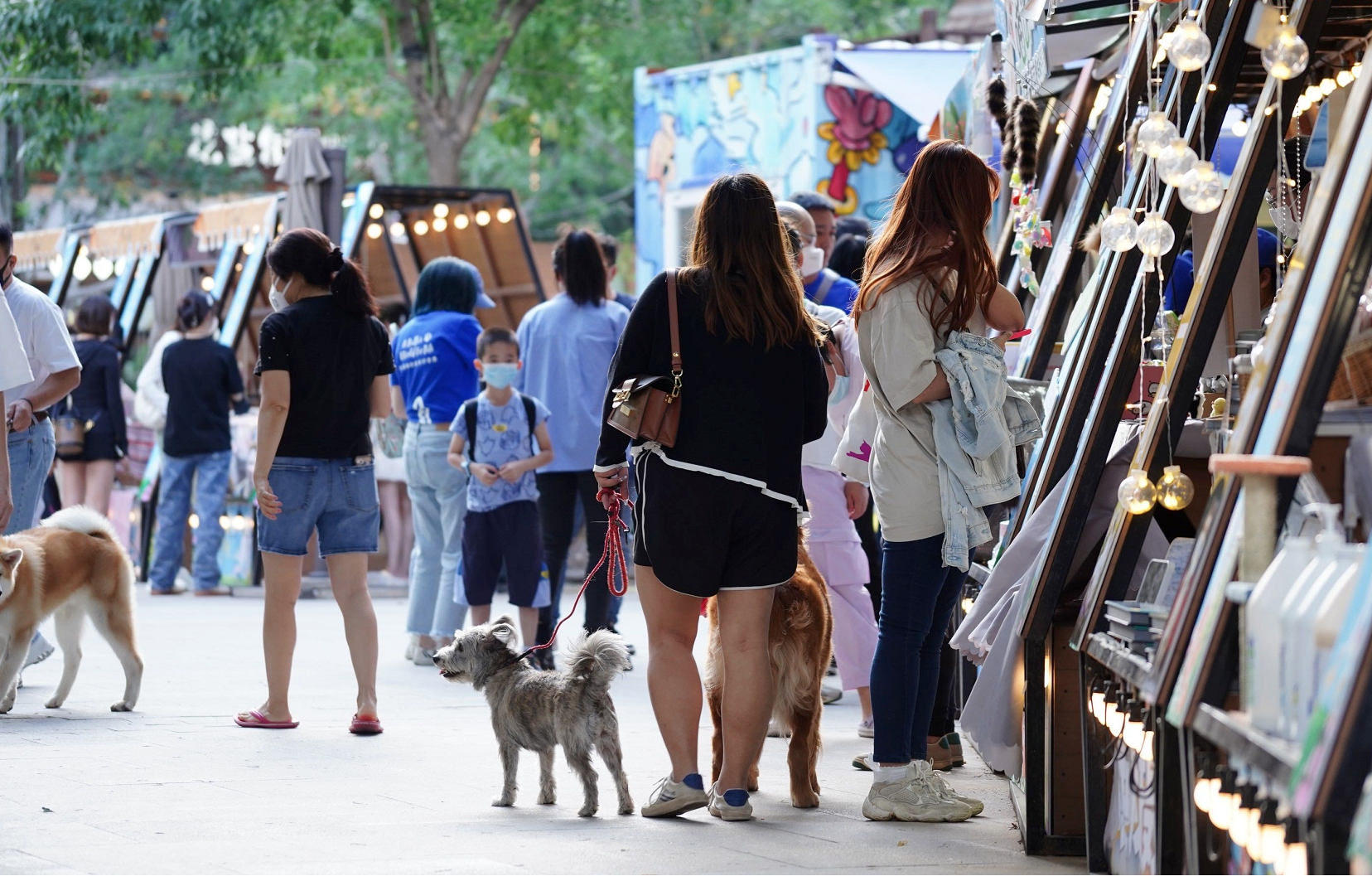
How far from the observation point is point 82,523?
6723 millimetres

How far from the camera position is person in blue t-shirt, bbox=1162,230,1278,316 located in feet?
19.5

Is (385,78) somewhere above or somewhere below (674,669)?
above

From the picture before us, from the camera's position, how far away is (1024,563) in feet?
14.6

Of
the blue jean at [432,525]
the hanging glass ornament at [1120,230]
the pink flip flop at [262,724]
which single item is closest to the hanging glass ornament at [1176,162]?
the hanging glass ornament at [1120,230]

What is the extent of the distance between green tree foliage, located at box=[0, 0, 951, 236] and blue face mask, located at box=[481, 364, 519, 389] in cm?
1293

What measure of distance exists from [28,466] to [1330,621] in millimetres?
5991

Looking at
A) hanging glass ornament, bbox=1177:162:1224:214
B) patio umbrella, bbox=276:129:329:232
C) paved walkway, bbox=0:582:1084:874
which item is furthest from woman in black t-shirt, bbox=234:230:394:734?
patio umbrella, bbox=276:129:329:232

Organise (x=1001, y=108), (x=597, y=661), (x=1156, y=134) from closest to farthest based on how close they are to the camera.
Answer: (x=1156, y=134), (x=597, y=661), (x=1001, y=108)

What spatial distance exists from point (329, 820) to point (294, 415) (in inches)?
77.9

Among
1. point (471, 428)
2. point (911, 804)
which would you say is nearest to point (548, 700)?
point (911, 804)

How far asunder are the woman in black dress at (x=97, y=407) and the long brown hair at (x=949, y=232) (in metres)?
8.55

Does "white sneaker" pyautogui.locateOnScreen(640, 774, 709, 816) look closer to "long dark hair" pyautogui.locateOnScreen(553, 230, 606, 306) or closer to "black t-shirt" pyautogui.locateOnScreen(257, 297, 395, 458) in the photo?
"black t-shirt" pyautogui.locateOnScreen(257, 297, 395, 458)

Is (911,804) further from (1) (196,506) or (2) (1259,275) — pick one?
(1) (196,506)

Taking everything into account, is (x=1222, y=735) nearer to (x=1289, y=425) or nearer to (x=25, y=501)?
(x=1289, y=425)
